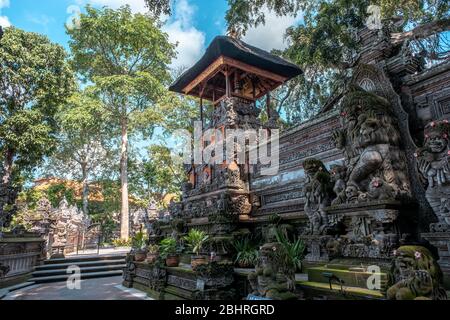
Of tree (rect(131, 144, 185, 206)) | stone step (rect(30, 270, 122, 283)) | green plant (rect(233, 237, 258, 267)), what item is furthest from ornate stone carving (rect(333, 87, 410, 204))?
tree (rect(131, 144, 185, 206))

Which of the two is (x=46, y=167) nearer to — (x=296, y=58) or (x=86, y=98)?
(x=86, y=98)

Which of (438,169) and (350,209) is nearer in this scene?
(438,169)

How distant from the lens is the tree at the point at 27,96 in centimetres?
1535

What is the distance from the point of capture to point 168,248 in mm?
8094

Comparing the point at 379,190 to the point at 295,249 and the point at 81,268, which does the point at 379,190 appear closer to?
the point at 295,249

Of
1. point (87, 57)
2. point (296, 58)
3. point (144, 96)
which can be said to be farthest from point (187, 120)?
point (296, 58)

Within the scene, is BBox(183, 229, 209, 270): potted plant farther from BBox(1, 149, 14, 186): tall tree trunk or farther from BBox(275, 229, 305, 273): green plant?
BBox(1, 149, 14, 186): tall tree trunk

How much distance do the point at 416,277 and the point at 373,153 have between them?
2.27 meters

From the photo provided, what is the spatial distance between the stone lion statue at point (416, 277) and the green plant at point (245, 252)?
3433 millimetres

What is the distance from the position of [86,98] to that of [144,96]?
12.8 feet

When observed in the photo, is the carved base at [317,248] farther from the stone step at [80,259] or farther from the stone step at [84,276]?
the stone step at [80,259]

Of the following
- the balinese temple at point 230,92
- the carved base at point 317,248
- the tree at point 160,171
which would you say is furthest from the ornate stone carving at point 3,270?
the tree at point 160,171

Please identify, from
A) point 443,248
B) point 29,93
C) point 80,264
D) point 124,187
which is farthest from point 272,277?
point 124,187

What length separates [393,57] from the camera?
5406 mm
